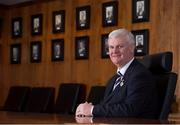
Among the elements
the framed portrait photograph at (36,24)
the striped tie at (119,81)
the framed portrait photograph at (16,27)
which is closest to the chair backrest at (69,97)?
the framed portrait photograph at (36,24)

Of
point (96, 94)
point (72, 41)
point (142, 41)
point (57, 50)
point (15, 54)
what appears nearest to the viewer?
point (142, 41)

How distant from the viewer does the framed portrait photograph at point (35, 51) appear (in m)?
6.46

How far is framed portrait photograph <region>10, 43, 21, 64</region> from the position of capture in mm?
6800

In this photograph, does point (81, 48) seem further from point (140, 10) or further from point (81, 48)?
point (140, 10)

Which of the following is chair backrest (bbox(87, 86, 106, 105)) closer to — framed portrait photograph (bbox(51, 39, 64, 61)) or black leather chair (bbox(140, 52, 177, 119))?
framed portrait photograph (bbox(51, 39, 64, 61))

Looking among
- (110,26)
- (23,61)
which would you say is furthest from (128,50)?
(23,61)

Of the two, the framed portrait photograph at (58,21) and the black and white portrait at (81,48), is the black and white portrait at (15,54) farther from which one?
the black and white portrait at (81,48)

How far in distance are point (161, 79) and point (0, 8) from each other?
200 inches

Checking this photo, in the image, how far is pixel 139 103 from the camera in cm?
245

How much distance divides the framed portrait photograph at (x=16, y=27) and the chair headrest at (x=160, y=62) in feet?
14.5

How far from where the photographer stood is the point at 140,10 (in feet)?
16.6

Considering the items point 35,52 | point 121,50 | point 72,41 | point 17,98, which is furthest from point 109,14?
point 121,50

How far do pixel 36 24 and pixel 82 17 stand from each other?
3.61 feet

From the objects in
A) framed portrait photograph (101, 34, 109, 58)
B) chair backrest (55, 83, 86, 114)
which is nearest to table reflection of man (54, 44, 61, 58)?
chair backrest (55, 83, 86, 114)
